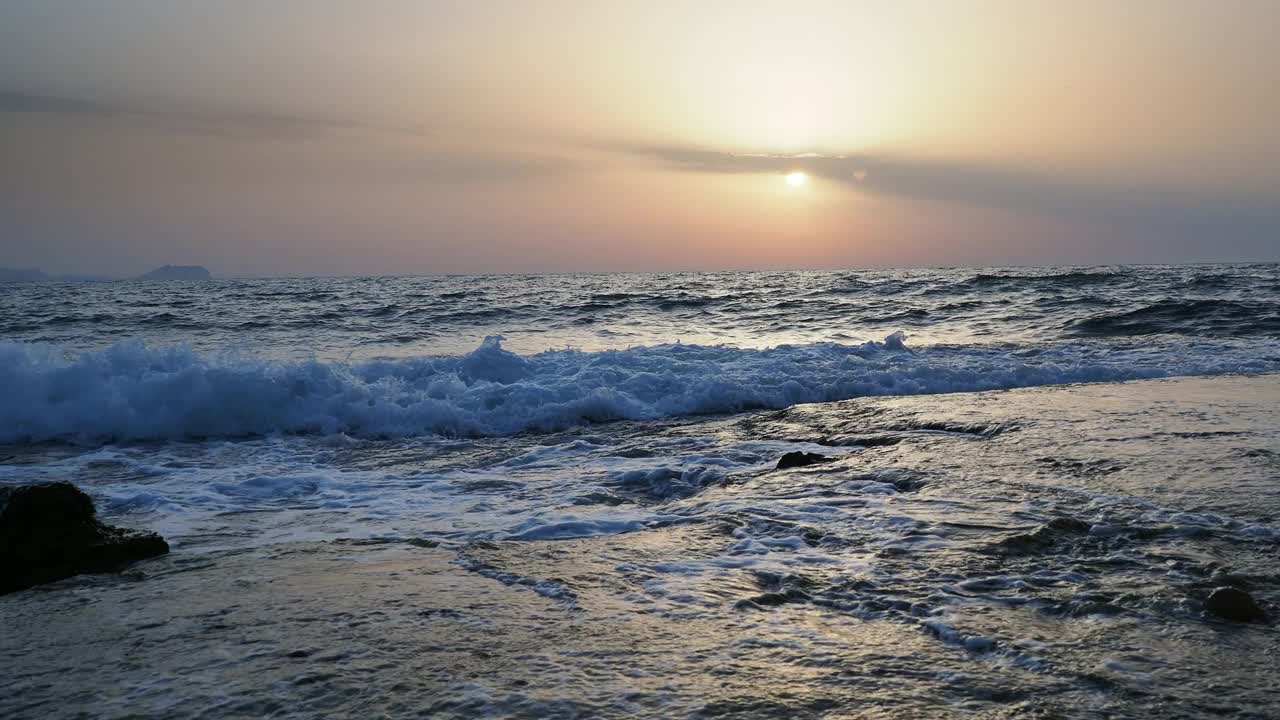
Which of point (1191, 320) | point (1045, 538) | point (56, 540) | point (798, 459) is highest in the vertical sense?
point (56, 540)

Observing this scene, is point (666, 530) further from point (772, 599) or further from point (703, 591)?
point (772, 599)

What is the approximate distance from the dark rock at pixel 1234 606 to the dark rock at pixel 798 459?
3483 millimetres

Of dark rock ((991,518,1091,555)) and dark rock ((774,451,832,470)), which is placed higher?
dark rock ((991,518,1091,555))

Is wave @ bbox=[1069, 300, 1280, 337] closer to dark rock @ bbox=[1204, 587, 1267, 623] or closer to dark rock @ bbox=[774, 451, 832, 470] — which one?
dark rock @ bbox=[774, 451, 832, 470]

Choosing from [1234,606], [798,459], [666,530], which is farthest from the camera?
[798,459]

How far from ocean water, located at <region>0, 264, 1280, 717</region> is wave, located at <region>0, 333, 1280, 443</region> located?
2.1 inches

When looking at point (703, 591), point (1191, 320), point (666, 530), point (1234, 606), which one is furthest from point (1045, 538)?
point (1191, 320)

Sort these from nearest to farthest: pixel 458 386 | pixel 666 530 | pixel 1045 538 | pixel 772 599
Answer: pixel 772 599 → pixel 1045 538 → pixel 666 530 → pixel 458 386

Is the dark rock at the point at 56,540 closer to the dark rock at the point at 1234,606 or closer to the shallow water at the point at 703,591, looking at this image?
the shallow water at the point at 703,591

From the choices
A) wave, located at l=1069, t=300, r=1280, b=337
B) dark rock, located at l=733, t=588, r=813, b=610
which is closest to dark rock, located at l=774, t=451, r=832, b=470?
dark rock, located at l=733, t=588, r=813, b=610

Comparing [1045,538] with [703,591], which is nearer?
[703,591]

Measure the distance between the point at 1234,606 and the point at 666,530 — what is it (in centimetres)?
277

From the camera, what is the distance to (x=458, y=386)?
11.3 meters

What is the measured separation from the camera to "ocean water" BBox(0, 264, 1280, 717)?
2.93 metres
